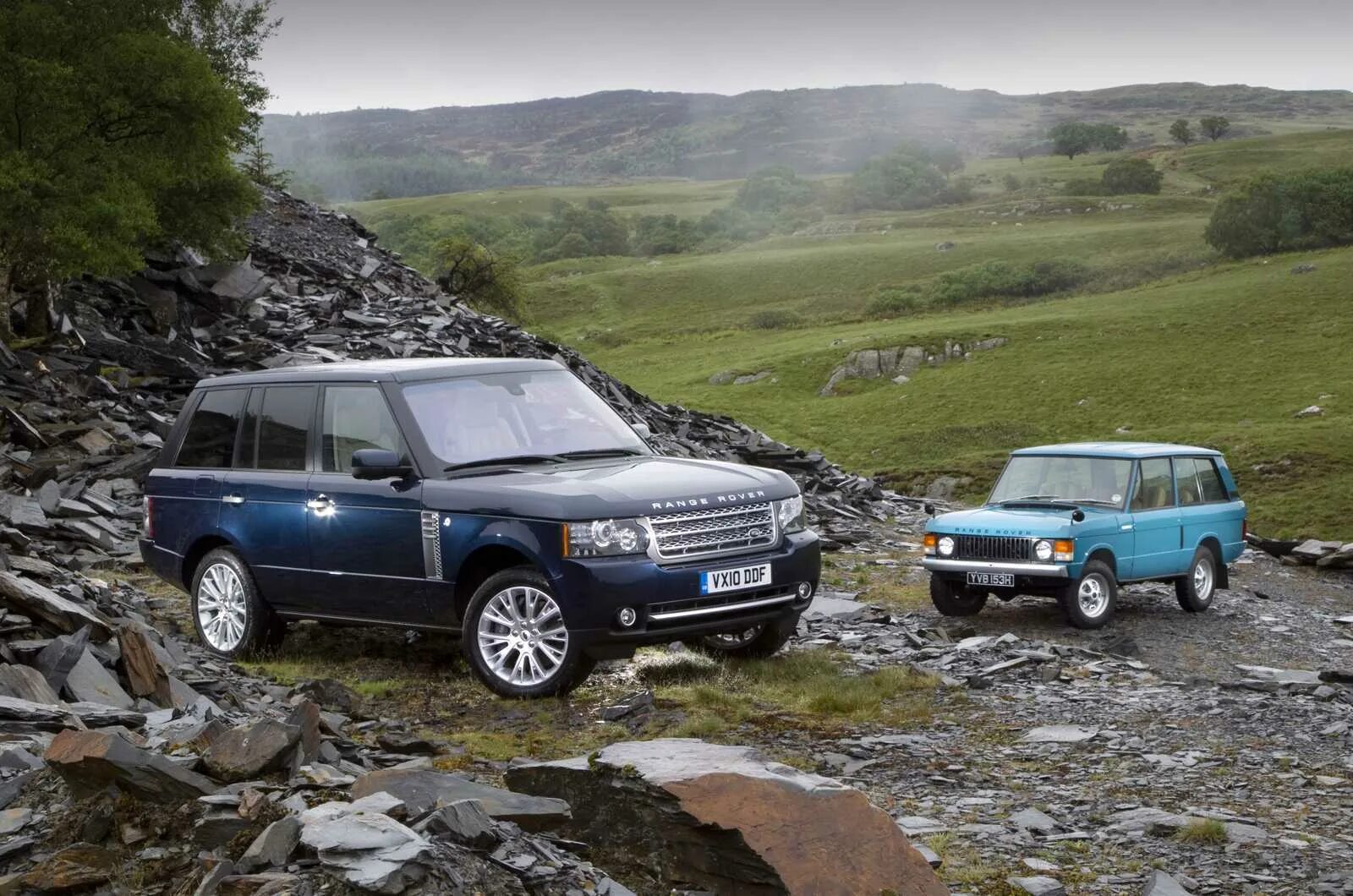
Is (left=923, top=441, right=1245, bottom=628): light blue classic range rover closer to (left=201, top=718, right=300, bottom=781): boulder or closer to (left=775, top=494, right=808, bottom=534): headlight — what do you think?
(left=775, top=494, right=808, bottom=534): headlight

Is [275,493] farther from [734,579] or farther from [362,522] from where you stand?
[734,579]

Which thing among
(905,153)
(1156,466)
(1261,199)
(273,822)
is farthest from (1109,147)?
(273,822)

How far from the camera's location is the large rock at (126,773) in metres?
5.20

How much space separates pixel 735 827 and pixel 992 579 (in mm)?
10010

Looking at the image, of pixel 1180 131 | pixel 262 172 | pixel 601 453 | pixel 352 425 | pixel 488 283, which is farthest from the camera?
pixel 1180 131

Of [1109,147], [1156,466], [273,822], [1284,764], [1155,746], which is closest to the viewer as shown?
[273,822]

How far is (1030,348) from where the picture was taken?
201 ft

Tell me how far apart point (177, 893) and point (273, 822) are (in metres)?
0.38

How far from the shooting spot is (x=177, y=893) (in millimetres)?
4684

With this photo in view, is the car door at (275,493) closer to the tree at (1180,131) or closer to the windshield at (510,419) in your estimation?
the windshield at (510,419)

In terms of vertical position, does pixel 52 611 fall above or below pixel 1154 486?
above

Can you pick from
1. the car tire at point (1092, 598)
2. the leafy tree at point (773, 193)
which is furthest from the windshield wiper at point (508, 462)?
the leafy tree at point (773, 193)

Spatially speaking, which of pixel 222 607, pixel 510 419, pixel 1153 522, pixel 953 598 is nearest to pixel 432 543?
pixel 510 419

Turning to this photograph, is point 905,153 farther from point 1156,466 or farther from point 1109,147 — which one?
point 1156,466
